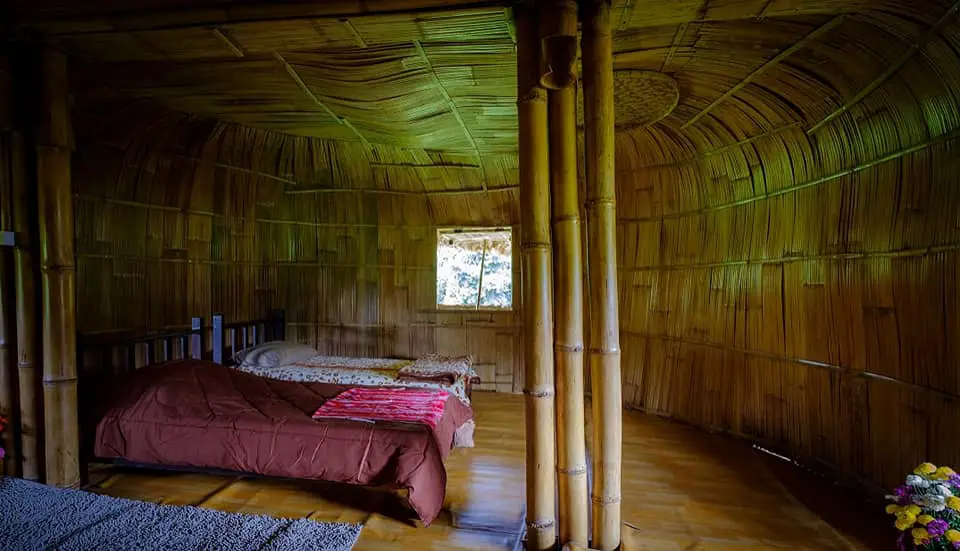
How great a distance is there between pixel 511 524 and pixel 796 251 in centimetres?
255

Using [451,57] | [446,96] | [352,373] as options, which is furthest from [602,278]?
[352,373]

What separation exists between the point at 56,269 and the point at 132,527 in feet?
4.56

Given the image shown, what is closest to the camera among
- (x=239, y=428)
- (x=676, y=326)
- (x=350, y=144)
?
(x=239, y=428)

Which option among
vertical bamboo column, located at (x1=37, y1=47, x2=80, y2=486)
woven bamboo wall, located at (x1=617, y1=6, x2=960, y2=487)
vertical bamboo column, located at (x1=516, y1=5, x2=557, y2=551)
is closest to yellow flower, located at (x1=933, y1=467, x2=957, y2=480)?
woven bamboo wall, located at (x1=617, y1=6, x2=960, y2=487)

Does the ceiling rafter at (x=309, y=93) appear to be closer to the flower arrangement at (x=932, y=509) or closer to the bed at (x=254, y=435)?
the bed at (x=254, y=435)

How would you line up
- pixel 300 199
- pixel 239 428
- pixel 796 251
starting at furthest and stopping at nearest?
pixel 300 199, pixel 796 251, pixel 239 428

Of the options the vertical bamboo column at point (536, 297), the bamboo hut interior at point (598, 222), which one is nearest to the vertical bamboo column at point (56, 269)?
the bamboo hut interior at point (598, 222)

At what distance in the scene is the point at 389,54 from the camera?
267 centimetres

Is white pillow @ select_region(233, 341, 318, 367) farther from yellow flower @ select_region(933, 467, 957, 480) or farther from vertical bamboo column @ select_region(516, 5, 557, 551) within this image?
yellow flower @ select_region(933, 467, 957, 480)

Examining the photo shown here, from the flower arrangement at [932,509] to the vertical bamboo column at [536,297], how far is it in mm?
1208

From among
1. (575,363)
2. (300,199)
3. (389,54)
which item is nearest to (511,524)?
(575,363)

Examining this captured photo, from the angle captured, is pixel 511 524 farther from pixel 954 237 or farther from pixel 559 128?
pixel 954 237

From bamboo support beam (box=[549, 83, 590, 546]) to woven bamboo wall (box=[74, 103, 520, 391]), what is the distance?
2886 millimetres

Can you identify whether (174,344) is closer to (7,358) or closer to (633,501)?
(7,358)
